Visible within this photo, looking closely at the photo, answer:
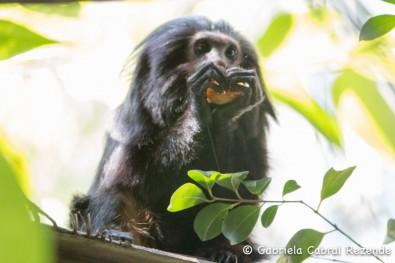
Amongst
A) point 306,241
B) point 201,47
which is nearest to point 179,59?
point 201,47

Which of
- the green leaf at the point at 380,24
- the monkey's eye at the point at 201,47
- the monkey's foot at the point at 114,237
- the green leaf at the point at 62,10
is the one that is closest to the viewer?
the green leaf at the point at 380,24

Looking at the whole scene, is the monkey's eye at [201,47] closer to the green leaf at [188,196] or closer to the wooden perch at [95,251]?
the green leaf at [188,196]

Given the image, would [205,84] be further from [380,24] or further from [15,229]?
[15,229]

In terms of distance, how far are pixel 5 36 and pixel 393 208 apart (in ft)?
2.46

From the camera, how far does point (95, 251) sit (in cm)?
60

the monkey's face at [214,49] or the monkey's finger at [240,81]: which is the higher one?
the monkey's face at [214,49]

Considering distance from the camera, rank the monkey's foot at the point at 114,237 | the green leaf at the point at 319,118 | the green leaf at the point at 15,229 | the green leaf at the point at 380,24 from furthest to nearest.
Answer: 1. the green leaf at the point at 319,118
2. the monkey's foot at the point at 114,237
3. the green leaf at the point at 380,24
4. the green leaf at the point at 15,229

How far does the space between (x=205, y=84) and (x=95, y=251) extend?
0.53 meters

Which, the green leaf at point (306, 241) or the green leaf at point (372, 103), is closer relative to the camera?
the green leaf at point (306, 241)

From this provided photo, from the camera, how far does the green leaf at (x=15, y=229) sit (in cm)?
17

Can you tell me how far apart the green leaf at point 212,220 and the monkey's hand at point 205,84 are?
317 mm

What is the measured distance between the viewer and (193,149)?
42.4 inches

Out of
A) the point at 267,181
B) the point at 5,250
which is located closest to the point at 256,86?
the point at 267,181

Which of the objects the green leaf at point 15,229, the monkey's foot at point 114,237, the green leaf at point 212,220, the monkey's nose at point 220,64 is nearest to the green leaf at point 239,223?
the green leaf at point 212,220
